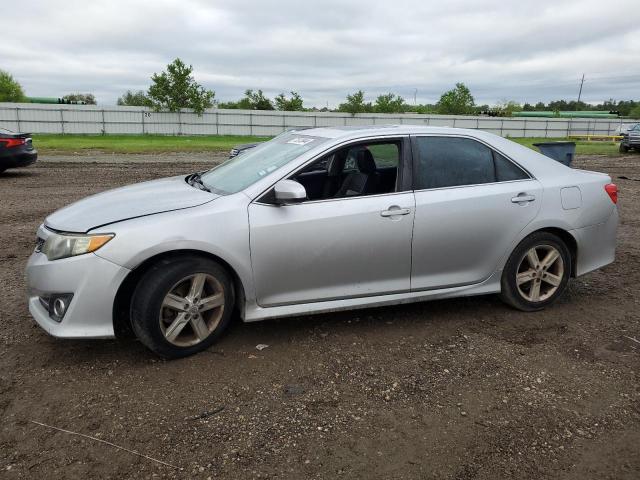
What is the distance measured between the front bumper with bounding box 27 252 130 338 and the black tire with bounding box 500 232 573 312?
3080mm

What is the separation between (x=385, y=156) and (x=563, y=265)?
6.12 feet

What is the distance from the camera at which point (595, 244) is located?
191 inches

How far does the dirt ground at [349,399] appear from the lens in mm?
2699

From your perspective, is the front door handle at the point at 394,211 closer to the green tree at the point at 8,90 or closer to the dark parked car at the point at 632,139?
the dark parked car at the point at 632,139

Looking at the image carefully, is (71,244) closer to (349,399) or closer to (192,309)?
(192,309)

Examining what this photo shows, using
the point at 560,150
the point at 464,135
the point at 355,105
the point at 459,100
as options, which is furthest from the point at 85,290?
the point at 459,100

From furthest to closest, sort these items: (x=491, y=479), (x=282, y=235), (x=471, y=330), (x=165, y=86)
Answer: (x=165, y=86) → (x=471, y=330) → (x=282, y=235) → (x=491, y=479)

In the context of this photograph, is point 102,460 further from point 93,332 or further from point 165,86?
point 165,86

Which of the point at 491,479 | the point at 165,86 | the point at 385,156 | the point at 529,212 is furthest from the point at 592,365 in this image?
the point at 165,86

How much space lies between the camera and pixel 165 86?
146ft

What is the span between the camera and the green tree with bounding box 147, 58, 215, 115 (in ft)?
146

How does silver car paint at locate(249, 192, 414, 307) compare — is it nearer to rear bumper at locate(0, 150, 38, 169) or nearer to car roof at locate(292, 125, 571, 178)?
car roof at locate(292, 125, 571, 178)

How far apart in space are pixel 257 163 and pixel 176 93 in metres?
43.6

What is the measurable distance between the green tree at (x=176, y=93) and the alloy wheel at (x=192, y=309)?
43223mm
